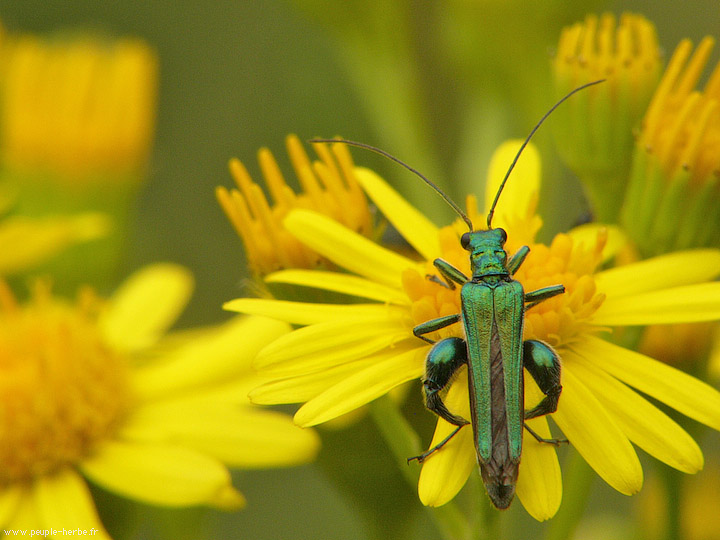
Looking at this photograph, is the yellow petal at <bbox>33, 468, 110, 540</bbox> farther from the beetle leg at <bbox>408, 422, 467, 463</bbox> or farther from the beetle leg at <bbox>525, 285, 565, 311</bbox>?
the beetle leg at <bbox>525, 285, 565, 311</bbox>

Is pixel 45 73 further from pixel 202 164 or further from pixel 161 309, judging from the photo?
pixel 202 164

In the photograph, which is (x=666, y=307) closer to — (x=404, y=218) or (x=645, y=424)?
(x=645, y=424)

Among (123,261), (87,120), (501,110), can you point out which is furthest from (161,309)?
(501,110)

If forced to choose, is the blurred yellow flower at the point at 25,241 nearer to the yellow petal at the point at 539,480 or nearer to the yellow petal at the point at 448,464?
the yellow petal at the point at 448,464

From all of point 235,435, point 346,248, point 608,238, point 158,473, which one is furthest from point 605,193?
point 158,473

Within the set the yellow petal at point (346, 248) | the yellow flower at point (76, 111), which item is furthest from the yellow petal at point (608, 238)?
the yellow flower at point (76, 111)

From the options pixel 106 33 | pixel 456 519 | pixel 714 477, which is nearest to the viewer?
pixel 456 519
